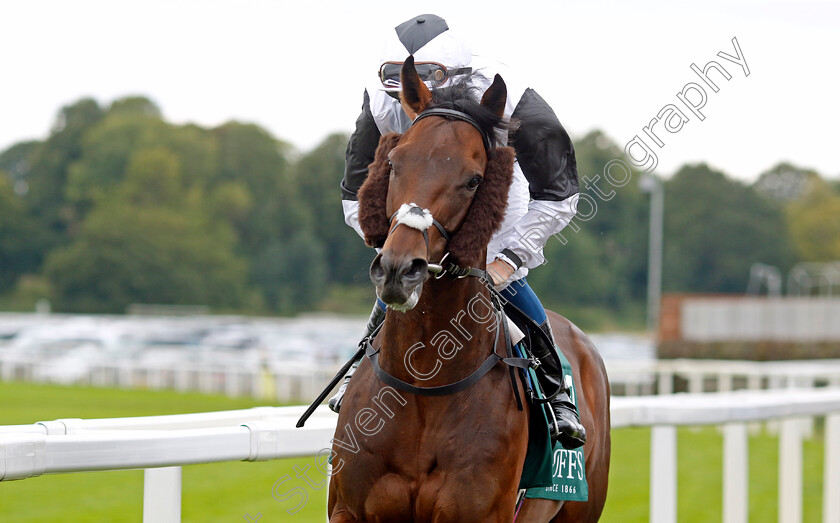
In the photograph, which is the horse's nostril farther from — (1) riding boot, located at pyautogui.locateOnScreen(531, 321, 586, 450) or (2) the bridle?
(1) riding boot, located at pyautogui.locateOnScreen(531, 321, 586, 450)

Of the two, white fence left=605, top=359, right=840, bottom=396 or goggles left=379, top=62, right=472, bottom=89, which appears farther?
white fence left=605, top=359, right=840, bottom=396

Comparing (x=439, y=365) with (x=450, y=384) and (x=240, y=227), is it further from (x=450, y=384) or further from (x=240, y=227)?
(x=240, y=227)

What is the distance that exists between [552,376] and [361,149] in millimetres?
1032

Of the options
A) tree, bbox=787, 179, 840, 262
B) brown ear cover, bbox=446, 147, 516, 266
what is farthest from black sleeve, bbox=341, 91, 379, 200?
tree, bbox=787, 179, 840, 262

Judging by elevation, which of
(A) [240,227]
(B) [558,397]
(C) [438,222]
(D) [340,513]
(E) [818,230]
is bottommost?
(D) [340,513]

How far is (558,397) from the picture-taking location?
3.51 meters

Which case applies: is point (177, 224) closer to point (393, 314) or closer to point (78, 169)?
point (78, 169)

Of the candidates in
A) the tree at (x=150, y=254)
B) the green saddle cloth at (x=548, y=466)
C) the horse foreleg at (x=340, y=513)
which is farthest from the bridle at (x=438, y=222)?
the tree at (x=150, y=254)

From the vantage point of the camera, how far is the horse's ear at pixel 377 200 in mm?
2908

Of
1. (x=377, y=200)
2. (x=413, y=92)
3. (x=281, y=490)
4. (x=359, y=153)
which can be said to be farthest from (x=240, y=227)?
(x=377, y=200)

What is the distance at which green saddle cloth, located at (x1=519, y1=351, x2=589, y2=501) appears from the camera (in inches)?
132

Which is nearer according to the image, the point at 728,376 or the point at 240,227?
the point at 728,376

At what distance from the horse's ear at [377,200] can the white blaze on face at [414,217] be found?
0.18 meters

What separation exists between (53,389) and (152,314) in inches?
1192
